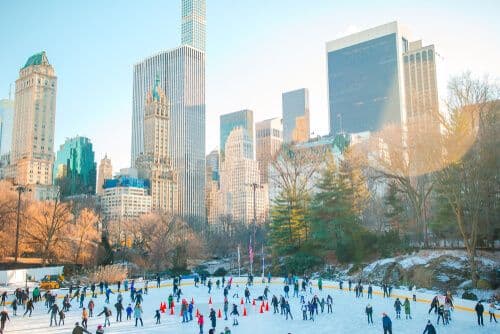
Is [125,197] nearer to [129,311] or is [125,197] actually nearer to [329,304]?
[129,311]

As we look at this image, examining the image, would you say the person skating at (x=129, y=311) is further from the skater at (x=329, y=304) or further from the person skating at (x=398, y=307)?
the person skating at (x=398, y=307)

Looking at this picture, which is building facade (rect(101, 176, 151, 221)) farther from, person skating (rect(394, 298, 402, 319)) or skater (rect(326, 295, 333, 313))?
person skating (rect(394, 298, 402, 319))

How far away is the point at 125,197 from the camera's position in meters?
183

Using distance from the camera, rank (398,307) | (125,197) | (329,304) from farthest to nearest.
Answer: (125,197), (329,304), (398,307)

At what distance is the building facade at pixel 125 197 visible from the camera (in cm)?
18125

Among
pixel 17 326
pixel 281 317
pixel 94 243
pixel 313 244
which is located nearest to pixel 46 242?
pixel 94 243

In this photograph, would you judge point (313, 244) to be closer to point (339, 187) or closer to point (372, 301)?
point (339, 187)

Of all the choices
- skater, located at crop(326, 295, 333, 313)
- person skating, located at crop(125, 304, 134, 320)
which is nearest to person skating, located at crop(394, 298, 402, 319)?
skater, located at crop(326, 295, 333, 313)

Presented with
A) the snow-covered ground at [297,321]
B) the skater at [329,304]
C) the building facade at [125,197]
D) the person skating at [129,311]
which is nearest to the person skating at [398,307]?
the snow-covered ground at [297,321]

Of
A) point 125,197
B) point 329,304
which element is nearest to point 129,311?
point 329,304

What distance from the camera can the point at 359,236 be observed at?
177 ft

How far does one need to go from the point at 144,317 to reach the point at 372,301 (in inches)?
598

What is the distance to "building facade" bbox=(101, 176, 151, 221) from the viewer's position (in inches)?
7136

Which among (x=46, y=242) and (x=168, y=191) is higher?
(x=168, y=191)
